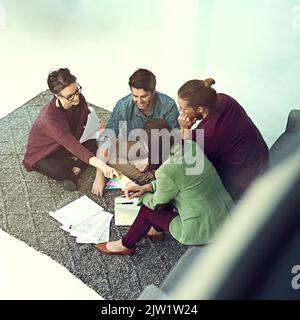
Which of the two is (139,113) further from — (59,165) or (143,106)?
(59,165)

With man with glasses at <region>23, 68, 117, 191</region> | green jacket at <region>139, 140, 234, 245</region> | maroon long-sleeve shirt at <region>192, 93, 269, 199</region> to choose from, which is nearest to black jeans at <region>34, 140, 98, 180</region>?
man with glasses at <region>23, 68, 117, 191</region>

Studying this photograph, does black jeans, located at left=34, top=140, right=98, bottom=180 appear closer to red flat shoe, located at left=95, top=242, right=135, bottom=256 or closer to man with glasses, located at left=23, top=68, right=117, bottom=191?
man with glasses, located at left=23, top=68, right=117, bottom=191

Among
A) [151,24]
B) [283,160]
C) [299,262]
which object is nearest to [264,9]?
[151,24]

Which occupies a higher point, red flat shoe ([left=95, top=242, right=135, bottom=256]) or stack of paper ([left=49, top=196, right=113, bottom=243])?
stack of paper ([left=49, top=196, right=113, bottom=243])

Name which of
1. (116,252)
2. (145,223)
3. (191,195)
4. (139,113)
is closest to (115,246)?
(116,252)

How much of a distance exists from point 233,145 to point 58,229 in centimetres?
80

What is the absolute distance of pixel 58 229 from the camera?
6.86ft

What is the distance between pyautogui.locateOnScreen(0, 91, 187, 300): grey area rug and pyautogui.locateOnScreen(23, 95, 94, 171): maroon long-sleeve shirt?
88mm

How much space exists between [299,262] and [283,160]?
1.23 feet

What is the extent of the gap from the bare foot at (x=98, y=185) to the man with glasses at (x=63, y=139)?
21mm

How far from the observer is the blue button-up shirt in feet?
6.01
